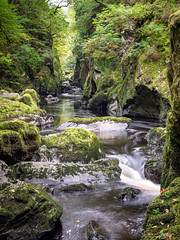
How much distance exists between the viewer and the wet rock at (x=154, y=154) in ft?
17.0

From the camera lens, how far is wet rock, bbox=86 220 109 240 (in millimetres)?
2883

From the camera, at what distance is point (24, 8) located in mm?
16562

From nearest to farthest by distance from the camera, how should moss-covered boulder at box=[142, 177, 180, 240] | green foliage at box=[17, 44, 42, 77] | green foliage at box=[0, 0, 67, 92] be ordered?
1. moss-covered boulder at box=[142, 177, 180, 240]
2. green foliage at box=[0, 0, 67, 92]
3. green foliage at box=[17, 44, 42, 77]

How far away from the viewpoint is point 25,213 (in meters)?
2.88

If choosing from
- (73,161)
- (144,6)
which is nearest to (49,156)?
(73,161)

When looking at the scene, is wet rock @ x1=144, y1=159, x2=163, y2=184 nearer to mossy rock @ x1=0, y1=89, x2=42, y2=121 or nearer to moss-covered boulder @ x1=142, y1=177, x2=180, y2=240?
moss-covered boulder @ x1=142, y1=177, x2=180, y2=240

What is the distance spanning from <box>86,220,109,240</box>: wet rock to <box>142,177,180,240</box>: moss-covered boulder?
769 mm

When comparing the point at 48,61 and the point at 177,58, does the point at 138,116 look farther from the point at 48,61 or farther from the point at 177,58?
the point at 48,61

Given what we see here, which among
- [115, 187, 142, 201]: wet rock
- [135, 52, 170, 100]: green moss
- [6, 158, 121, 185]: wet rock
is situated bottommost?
[115, 187, 142, 201]: wet rock

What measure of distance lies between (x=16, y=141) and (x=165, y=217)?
3626mm

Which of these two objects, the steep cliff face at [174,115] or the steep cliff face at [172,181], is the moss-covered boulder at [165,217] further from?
the steep cliff face at [174,115]

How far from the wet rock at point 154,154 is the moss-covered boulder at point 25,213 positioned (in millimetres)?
3009

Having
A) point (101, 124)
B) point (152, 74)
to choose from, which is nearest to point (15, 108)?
point (101, 124)

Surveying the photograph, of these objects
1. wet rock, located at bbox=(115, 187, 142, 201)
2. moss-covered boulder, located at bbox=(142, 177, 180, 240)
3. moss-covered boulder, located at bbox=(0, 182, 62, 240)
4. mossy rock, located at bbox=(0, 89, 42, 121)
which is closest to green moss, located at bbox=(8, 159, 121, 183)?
wet rock, located at bbox=(115, 187, 142, 201)
